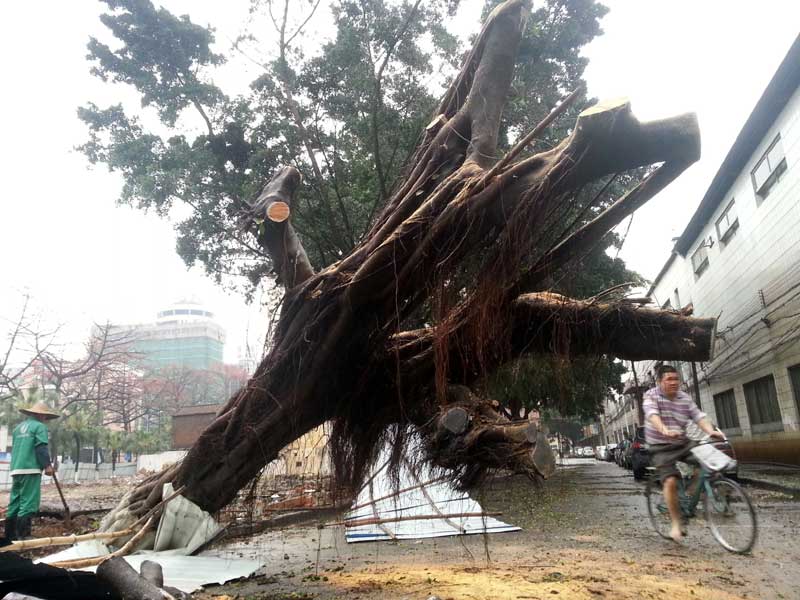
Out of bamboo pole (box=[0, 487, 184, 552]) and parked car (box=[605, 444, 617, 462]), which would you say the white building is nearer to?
bamboo pole (box=[0, 487, 184, 552])

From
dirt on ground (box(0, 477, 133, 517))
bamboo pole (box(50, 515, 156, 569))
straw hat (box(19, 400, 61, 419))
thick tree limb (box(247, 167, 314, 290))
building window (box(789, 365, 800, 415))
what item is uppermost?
thick tree limb (box(247, 167, 314, 290))

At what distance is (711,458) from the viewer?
5.83 metres

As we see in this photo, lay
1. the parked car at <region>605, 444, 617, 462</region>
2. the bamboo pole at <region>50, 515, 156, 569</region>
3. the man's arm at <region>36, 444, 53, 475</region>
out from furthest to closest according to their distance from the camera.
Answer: the parked car at <region>605, 444, 617, 462</region> → the man's arm at <region>36, 444, 53, 475</region> → the bamboo pole at <region>50, 515, 156, 569</region>

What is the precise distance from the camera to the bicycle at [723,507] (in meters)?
5.52

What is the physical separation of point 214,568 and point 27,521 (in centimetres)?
367

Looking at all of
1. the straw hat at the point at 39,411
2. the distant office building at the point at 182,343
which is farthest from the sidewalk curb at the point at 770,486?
the distant office building at the point at 182,343

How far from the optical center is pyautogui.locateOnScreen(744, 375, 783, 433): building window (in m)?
17.1

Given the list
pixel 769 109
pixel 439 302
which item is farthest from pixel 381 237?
pixel 769 109

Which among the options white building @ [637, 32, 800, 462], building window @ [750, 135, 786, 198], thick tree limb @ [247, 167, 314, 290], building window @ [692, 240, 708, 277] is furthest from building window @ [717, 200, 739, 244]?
thick tree limb @ [247, 167, 314, 290]

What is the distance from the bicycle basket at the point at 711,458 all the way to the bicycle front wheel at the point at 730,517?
0.44ft

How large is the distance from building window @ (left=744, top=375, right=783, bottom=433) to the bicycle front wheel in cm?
1306

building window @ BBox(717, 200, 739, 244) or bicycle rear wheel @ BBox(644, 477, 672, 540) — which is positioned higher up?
building window @ BBox(717, 200, 739, 244)

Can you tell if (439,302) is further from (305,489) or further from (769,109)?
(769,109)

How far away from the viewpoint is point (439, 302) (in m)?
4.82
